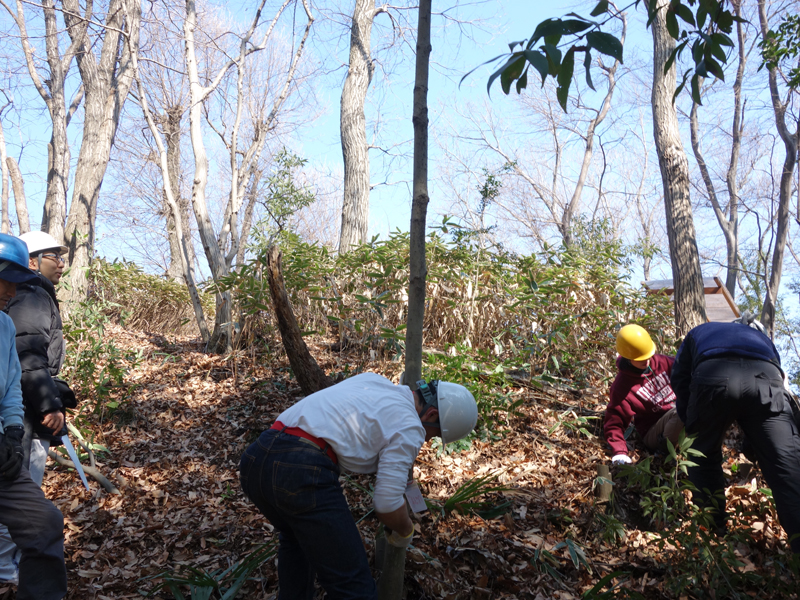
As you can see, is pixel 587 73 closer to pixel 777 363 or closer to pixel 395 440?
pixel 395 440

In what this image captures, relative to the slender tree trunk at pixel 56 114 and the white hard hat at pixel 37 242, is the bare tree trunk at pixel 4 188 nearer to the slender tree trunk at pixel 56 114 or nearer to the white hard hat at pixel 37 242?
the slender tree trunk at pixel 56 114

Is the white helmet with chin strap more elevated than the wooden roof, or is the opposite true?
the wooden roof

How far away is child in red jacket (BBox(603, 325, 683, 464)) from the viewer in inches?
167

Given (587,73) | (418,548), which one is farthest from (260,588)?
(587,73)

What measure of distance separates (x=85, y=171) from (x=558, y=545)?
348 inches

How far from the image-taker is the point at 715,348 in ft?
11.0

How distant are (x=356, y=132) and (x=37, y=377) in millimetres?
6428

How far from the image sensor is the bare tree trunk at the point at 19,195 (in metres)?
10.5

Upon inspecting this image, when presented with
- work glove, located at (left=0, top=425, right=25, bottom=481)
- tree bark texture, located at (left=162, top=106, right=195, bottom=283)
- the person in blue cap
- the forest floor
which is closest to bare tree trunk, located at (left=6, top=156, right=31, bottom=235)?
tree bark texture, located at (left=162, top=106, right=195, bottom=283)

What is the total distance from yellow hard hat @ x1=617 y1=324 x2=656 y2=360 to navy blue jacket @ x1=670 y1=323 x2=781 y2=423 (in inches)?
19.0

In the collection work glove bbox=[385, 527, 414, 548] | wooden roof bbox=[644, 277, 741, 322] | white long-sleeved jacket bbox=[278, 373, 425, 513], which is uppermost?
wooden roof bbox=[644, 277, 741, 322]

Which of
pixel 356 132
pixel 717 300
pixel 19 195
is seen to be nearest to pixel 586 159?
pixel 717 300

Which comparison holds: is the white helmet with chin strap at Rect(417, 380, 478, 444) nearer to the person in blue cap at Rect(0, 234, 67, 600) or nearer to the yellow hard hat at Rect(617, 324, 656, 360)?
the person in blue cap at Rect(0, 234, 67, 600)

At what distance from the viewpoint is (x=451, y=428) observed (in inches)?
95.1
